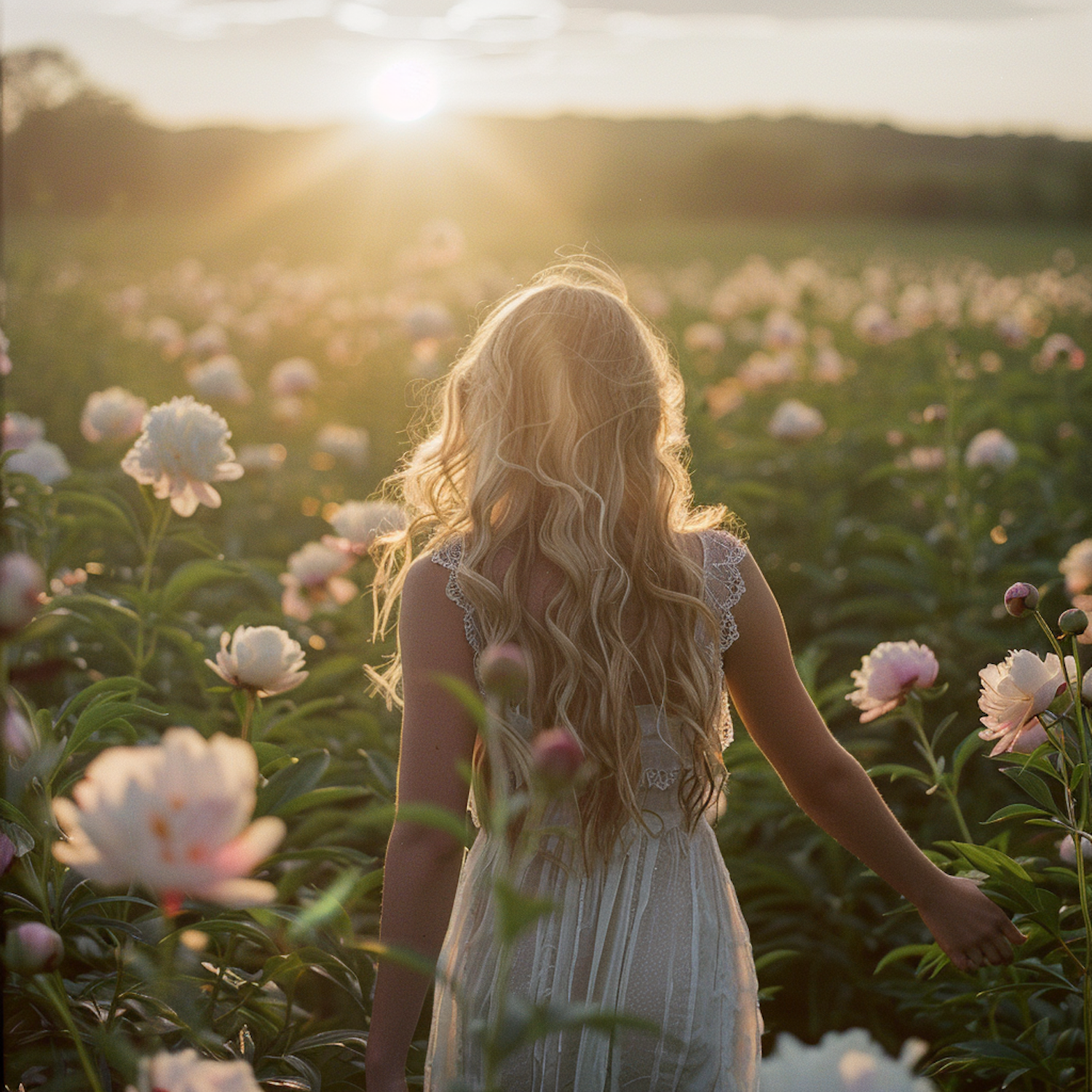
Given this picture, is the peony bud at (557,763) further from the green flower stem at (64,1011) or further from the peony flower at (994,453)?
the peony flower at (994,453)

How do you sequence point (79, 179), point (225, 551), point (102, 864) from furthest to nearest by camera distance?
point (79, 179), point (225, 551), point (102, 864)

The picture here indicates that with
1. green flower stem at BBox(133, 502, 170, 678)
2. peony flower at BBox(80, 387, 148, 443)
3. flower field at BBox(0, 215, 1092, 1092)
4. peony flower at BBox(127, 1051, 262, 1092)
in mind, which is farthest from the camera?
peony flower at BBox(80, 387, 148, 443)

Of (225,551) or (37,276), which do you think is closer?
(225,551)

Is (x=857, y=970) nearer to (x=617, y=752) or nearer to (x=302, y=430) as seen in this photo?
(x=617, y=752)

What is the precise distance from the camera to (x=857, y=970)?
2385 mm

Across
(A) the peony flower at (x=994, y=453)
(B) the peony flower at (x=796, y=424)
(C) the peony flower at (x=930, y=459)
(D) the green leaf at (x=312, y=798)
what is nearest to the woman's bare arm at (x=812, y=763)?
(D) the green leaf at (x=312, y=798)

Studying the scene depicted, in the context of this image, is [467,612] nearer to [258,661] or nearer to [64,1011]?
[258,661]

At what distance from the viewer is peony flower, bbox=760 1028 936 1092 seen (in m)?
0.71

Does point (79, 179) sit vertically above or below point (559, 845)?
above

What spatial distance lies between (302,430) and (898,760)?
391 centimetres

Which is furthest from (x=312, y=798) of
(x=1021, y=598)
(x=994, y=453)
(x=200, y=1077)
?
(x=994, y=453)

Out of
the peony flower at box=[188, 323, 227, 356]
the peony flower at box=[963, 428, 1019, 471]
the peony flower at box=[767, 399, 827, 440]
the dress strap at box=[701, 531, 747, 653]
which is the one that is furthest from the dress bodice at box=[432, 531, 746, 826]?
the peony flower at box=[188, 323, 227, 356]

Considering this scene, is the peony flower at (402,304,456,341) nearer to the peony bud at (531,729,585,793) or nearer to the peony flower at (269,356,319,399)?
the peony flower at (269,356,319,399)

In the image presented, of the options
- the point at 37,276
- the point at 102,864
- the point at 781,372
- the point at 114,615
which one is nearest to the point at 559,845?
the point at 102,864
